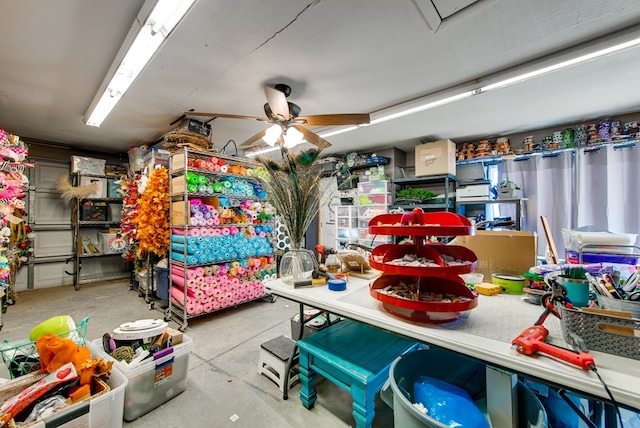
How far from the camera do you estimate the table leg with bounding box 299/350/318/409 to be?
5.37 feet

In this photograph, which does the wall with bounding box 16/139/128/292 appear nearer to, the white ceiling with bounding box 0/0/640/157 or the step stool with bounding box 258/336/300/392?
the white ceiling with bounding box 0/0/640/157

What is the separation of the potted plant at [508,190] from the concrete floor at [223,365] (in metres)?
3.48

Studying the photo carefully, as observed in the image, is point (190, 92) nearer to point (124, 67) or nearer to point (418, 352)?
point (124, 67)

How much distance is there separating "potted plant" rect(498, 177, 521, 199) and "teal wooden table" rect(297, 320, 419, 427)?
3256 mm

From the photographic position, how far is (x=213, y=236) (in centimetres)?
312

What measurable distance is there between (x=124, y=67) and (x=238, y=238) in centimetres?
207

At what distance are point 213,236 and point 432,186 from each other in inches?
159

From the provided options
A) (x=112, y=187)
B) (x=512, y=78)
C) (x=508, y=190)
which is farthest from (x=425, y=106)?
(x=112, y=187)

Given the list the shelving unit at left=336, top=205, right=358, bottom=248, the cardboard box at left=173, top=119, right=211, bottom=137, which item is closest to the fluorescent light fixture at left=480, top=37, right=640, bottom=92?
the shelving unit at left=336, top=205, right=358, bottom=248

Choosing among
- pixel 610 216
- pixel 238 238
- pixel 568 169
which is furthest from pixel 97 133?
pixel 610 216

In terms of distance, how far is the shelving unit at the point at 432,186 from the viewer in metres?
4.25

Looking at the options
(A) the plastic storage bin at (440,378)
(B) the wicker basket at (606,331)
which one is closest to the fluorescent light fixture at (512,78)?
(B) the wicker basket at (606,331)

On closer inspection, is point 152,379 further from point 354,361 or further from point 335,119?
point 335,119

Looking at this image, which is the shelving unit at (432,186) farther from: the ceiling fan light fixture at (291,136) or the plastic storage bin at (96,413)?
the plastic storage bin at (96,413)
